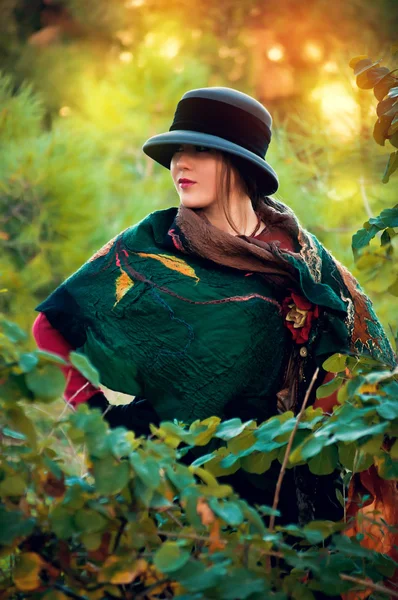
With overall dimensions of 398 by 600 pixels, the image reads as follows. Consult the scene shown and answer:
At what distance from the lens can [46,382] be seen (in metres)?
0.84

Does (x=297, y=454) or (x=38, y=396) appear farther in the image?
(x=297, y=454)

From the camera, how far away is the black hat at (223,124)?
1.83m

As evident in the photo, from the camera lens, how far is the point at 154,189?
6371 millimetres

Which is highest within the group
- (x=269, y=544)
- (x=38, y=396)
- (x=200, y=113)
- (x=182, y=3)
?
(x=182, y=3)

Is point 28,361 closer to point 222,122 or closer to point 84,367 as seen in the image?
point 84,367

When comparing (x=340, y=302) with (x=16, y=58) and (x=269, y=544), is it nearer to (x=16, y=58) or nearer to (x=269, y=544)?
(x=269, y=544)

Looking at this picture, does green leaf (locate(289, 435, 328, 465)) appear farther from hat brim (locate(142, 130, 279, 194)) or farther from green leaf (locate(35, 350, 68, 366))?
hat brim (locate(142, 130, 279, 194))

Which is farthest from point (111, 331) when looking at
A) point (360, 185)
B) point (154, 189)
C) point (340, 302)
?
point (154, 189)

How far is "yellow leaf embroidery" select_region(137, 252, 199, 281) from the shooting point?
184 cm

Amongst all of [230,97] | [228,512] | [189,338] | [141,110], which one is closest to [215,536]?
[228,512]

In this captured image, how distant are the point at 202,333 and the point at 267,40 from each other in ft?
29.1

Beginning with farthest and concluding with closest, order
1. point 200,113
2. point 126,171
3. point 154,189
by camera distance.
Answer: point 126,171
point 154,189
point 200,113

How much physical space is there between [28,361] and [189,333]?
3.21 feet

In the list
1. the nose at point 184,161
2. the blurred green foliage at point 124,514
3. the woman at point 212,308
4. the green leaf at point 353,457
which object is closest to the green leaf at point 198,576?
the blurred green foliage at point 124,514
